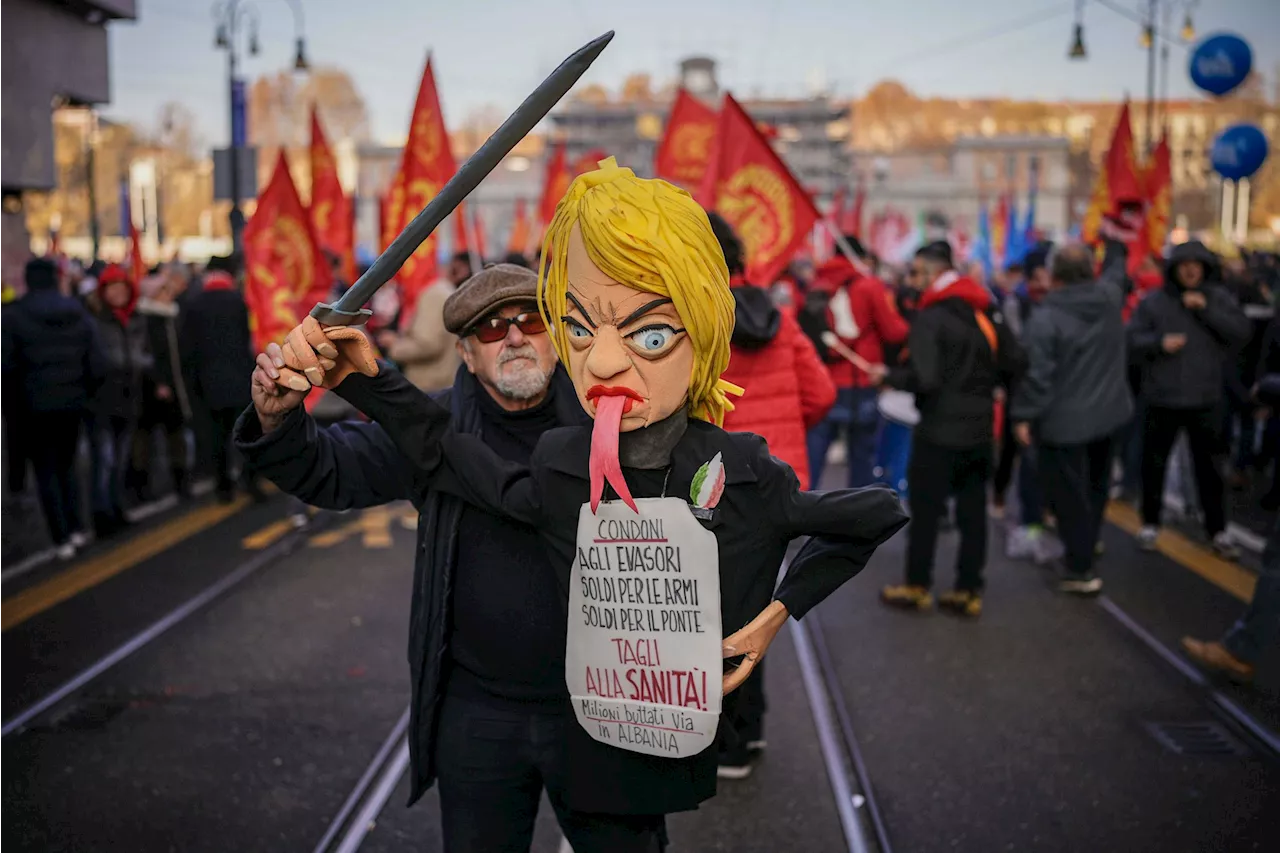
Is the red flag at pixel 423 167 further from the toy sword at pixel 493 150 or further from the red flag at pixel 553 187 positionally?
the toy sword at pixel 493 150

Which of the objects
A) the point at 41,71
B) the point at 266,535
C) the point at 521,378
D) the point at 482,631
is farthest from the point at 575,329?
the point at 41,71

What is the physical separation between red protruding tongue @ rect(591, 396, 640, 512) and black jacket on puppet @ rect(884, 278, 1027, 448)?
440 cm

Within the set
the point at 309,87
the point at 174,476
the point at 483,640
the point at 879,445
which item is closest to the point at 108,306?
the point at 174,476

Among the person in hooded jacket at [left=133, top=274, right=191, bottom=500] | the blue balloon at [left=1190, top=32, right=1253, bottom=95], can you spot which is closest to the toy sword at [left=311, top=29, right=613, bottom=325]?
the person in hooded jacket at [left=133, top=274, right=191, bottom=500]

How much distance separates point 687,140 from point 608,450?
8.68 m

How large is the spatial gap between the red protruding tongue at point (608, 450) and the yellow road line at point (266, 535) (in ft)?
21.1

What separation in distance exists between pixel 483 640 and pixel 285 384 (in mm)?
755

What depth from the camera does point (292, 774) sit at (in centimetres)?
459

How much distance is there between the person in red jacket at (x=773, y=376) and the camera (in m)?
4.74

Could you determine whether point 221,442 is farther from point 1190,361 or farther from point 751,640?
point 751,640

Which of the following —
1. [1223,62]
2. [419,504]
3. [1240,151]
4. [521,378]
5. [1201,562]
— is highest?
[1223,62]

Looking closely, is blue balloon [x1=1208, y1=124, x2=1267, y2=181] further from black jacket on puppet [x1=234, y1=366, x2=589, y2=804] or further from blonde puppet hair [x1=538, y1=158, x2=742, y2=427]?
blonde puppet hair [x1=538, y1=158, x2=742, y2=427]

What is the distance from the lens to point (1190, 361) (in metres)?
7.66

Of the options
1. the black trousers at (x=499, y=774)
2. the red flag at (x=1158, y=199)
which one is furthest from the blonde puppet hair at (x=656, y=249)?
the red flag at (x=1158, y=199)
